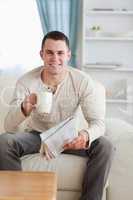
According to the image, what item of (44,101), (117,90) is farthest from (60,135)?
(117,90)

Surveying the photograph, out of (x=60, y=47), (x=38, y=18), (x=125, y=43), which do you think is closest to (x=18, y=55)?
(x=38, y=18)

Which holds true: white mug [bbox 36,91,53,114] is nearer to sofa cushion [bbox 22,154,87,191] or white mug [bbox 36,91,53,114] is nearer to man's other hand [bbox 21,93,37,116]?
man's other hand [bbox 21,93,37,116]

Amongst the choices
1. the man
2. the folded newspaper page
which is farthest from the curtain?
the folded newspaper page

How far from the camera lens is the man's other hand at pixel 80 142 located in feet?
7.13

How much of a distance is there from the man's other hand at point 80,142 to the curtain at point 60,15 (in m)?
1.81

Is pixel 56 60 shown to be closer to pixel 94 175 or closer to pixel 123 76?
pixel 94 175

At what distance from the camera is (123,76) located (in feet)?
13.4

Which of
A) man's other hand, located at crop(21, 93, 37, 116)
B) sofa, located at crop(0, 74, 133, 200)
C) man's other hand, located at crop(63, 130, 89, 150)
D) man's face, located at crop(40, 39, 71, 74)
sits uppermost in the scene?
man's face, located at crop(40, 39, 71, 74)

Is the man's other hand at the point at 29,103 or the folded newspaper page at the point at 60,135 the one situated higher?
the man's other hand at the point at 29,103

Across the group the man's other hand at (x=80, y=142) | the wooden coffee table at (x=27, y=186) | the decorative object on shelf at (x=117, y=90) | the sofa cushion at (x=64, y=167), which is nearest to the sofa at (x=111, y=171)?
the sofa cushion at (x=64, y=167)

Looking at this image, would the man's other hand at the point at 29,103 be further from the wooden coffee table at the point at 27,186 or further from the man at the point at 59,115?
the wooden coffee table at the point at 27,186

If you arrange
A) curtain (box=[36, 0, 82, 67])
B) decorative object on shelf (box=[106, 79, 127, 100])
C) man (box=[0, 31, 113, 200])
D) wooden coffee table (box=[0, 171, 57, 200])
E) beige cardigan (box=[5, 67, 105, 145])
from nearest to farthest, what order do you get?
1. wooden coffee table (box=[0, 171, 57, 200])
2. man (box=[0, 31, 113, 200])
3. beige cardigan (box=[5, 67, 105, 145])
4. curtain (box=[36, 0, 82, 67])
5. decorative object on shelf (box=[106, 79, 127, 100])

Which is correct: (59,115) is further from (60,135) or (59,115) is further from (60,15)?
(60,15)

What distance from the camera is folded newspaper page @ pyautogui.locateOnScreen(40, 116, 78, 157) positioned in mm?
2203
